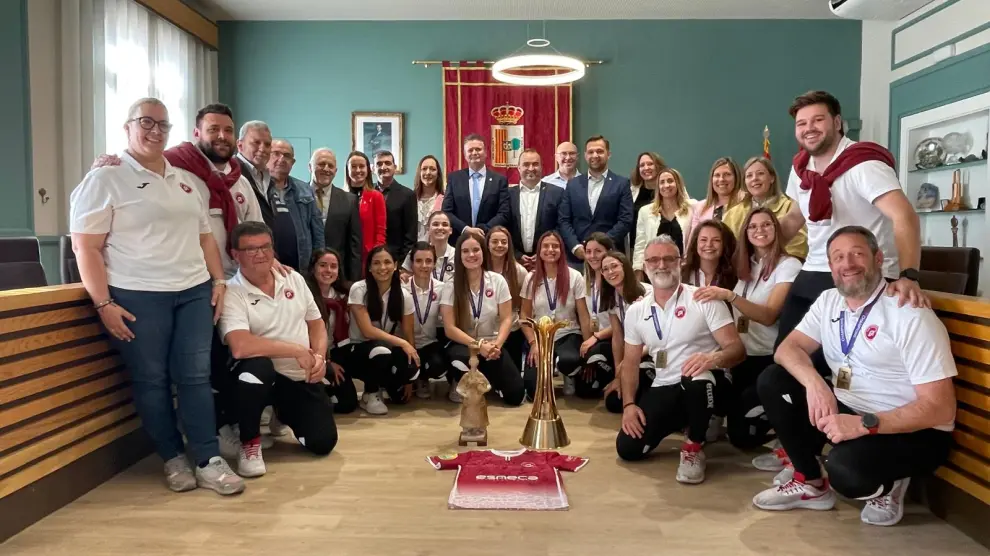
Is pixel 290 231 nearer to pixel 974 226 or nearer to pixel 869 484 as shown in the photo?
pixel 869 484

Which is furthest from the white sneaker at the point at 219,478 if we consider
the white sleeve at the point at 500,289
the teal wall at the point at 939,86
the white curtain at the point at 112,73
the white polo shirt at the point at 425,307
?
the teal wall at the point at 939,86

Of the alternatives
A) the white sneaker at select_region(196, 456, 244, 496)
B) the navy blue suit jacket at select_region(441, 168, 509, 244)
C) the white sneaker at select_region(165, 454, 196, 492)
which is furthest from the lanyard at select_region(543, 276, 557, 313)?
the white sneaker at select_region(165, 454, 196, 492)

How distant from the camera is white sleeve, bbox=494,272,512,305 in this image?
421cm

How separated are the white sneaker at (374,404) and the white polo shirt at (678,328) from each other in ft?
5.10

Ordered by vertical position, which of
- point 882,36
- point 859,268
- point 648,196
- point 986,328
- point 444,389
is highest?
point 882,36

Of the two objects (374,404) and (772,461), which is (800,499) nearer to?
(772,461)

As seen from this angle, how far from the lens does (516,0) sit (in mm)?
6625

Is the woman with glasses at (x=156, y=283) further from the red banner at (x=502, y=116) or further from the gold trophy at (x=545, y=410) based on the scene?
the red banner at (x=502, y=116)

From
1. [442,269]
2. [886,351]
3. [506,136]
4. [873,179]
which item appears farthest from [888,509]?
[506,136]

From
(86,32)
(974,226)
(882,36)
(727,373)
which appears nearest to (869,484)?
(727,373)

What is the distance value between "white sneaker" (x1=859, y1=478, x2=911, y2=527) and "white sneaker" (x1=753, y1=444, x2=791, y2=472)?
1.61ft

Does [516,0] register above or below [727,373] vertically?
above

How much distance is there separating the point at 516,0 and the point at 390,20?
1.45 metres

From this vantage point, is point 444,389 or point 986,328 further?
point 444,389
